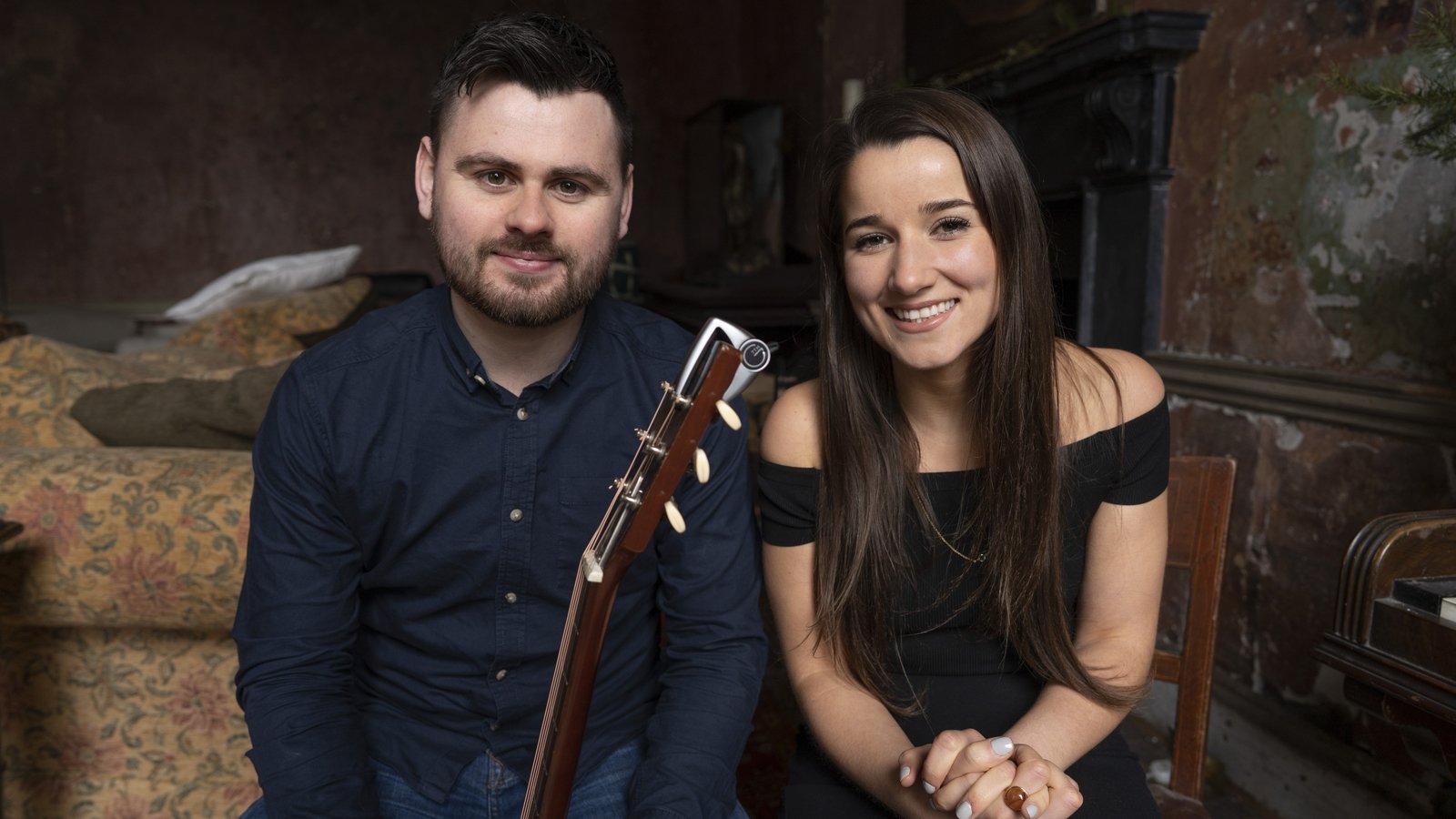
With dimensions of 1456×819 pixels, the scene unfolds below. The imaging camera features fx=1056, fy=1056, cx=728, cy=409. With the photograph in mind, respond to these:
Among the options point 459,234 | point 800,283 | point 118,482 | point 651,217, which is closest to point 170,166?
point 651,217

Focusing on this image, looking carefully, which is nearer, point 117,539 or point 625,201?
point 625,201

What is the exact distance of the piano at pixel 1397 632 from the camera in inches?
39.6

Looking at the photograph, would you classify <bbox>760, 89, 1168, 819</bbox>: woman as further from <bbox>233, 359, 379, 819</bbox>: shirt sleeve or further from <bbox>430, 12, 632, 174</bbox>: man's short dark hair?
<bbox>233, 359, 379, 819</bbox>: shirt sleeve

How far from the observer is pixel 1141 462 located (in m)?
1.33

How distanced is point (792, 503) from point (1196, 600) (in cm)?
58

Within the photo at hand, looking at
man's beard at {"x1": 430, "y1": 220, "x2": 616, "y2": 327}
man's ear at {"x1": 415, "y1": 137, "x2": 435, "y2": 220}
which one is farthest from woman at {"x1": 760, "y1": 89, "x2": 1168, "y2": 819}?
man's ear at {"x1": 415, "y1": 137, "x2": 435, "y2": 220}

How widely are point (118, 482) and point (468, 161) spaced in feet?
2.94

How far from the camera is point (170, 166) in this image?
771cm

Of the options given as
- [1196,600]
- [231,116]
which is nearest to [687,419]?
[1196,600]

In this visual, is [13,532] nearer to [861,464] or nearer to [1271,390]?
[861,464]

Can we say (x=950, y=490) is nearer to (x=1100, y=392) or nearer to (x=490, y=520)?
(x=1100, y=392)

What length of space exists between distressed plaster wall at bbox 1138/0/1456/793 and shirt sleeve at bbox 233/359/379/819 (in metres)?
1.78

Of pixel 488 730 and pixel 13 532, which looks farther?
pixel 13 532

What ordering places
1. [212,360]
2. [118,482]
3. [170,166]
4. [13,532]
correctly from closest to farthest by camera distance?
1. [13,532]
2. [118,482]
3. [212,360]
4. [170,166]
